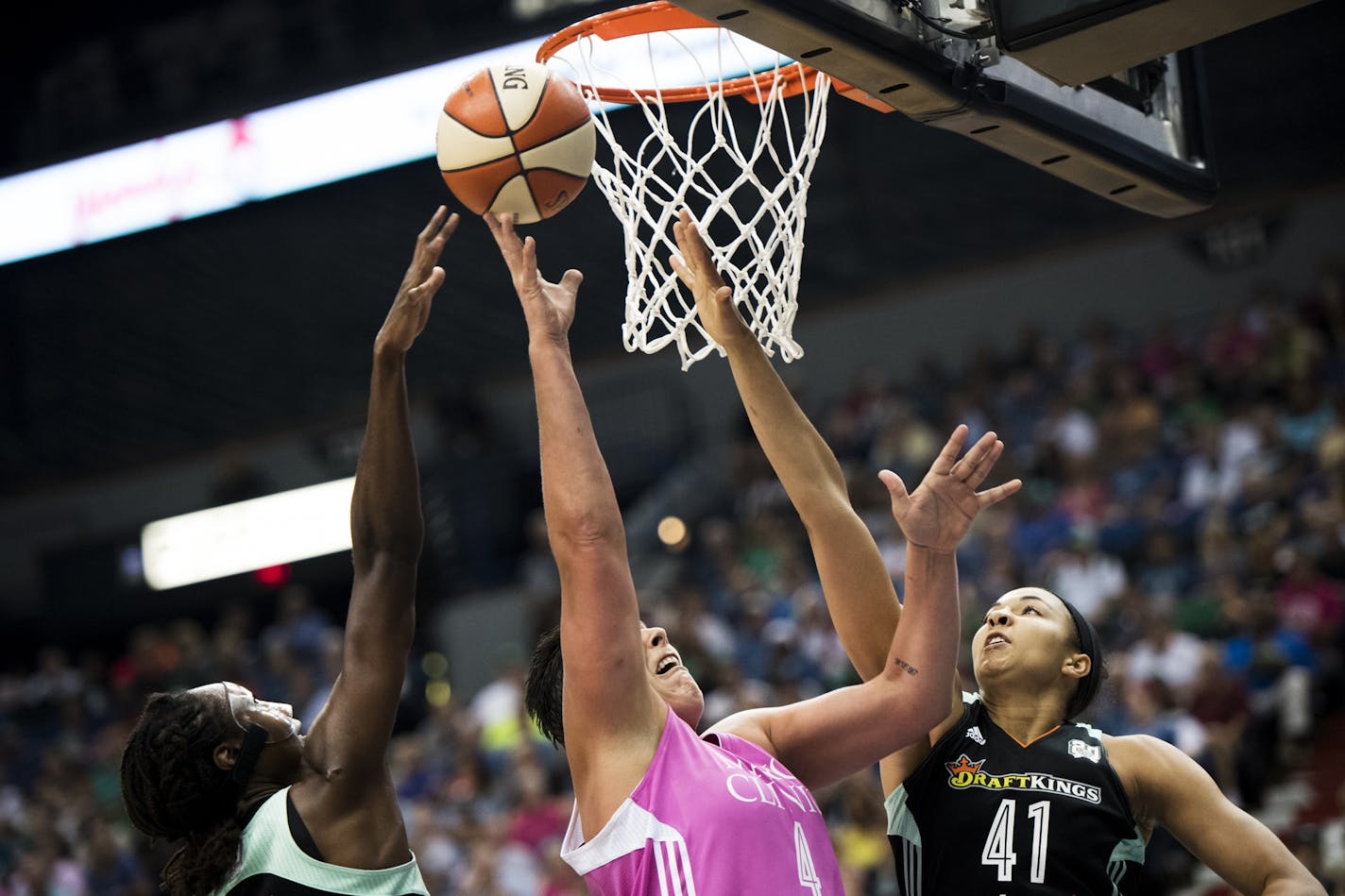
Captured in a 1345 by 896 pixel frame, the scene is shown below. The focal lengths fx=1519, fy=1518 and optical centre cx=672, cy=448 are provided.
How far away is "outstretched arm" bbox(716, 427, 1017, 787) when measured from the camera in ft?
8.84

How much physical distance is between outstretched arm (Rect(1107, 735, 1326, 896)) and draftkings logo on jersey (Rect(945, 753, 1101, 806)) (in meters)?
0.10

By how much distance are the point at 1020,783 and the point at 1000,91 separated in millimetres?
1397

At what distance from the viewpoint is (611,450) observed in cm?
1414

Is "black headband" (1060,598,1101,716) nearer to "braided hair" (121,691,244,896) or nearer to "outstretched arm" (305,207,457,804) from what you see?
"outstretched arm" (305,207,457,804)

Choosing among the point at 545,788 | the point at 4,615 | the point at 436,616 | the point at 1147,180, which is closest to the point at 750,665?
the point at 545,788

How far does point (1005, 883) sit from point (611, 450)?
37.2 ft

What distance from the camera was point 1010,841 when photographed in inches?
116

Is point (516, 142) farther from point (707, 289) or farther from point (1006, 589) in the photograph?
point (1006, 589)

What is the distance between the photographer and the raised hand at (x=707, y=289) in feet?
11.0

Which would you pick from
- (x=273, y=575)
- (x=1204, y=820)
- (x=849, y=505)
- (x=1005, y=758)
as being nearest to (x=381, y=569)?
(x=849, y=505)

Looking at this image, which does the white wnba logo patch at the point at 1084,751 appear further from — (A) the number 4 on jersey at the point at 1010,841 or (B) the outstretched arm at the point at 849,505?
(B) the outstretched arm at the point at 849,505

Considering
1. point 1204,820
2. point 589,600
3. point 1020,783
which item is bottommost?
point 1204,820

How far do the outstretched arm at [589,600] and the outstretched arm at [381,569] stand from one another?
32 centimetres

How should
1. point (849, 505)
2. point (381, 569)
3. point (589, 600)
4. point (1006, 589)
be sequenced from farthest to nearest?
point (1006, 589) → point (849, 505) → point (381, 569) → point (589, 600)
